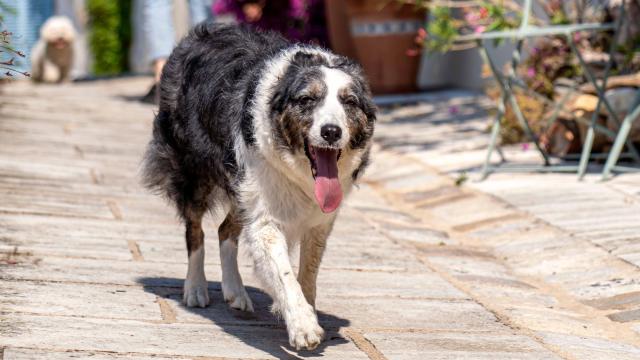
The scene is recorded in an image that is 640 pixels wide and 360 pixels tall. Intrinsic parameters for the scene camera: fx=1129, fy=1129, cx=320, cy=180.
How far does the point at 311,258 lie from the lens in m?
4.87

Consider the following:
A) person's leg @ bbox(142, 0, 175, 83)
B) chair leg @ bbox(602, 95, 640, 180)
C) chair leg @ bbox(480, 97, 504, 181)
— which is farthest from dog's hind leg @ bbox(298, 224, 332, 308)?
person's leg @ bbox(142, 0, 175, 83)

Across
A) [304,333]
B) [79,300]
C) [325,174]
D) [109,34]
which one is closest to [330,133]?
[325,174]

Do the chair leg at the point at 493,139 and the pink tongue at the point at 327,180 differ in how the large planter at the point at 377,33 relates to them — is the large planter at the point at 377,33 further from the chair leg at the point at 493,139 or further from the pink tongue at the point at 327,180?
the pink tongue at the point at 327,180

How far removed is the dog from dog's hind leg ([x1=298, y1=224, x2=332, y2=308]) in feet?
46.7

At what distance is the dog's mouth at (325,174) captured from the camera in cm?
439

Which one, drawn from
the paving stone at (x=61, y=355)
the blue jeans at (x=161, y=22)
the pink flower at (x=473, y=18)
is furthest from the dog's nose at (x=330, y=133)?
the blue jeans at (x=161, y=22)

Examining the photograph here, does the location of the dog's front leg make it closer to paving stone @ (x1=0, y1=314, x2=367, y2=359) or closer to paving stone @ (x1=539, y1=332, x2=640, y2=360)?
paving stone @ (x1=0, y1=314, x2=367, y2=359)

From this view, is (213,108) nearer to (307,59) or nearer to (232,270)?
(307,59)

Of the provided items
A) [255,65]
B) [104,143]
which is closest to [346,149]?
[255,65]

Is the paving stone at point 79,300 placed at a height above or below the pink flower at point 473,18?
below

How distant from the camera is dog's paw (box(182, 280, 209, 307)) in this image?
517 cm

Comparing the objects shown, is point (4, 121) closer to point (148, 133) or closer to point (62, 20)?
point (148, 133)

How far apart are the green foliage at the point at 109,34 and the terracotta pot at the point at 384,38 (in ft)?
29.9

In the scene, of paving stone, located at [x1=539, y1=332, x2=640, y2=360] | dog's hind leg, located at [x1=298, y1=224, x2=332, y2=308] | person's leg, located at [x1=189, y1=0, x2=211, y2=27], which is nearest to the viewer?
paving stone, located at [x1=539, y1=332, x2=640, y2=360]
